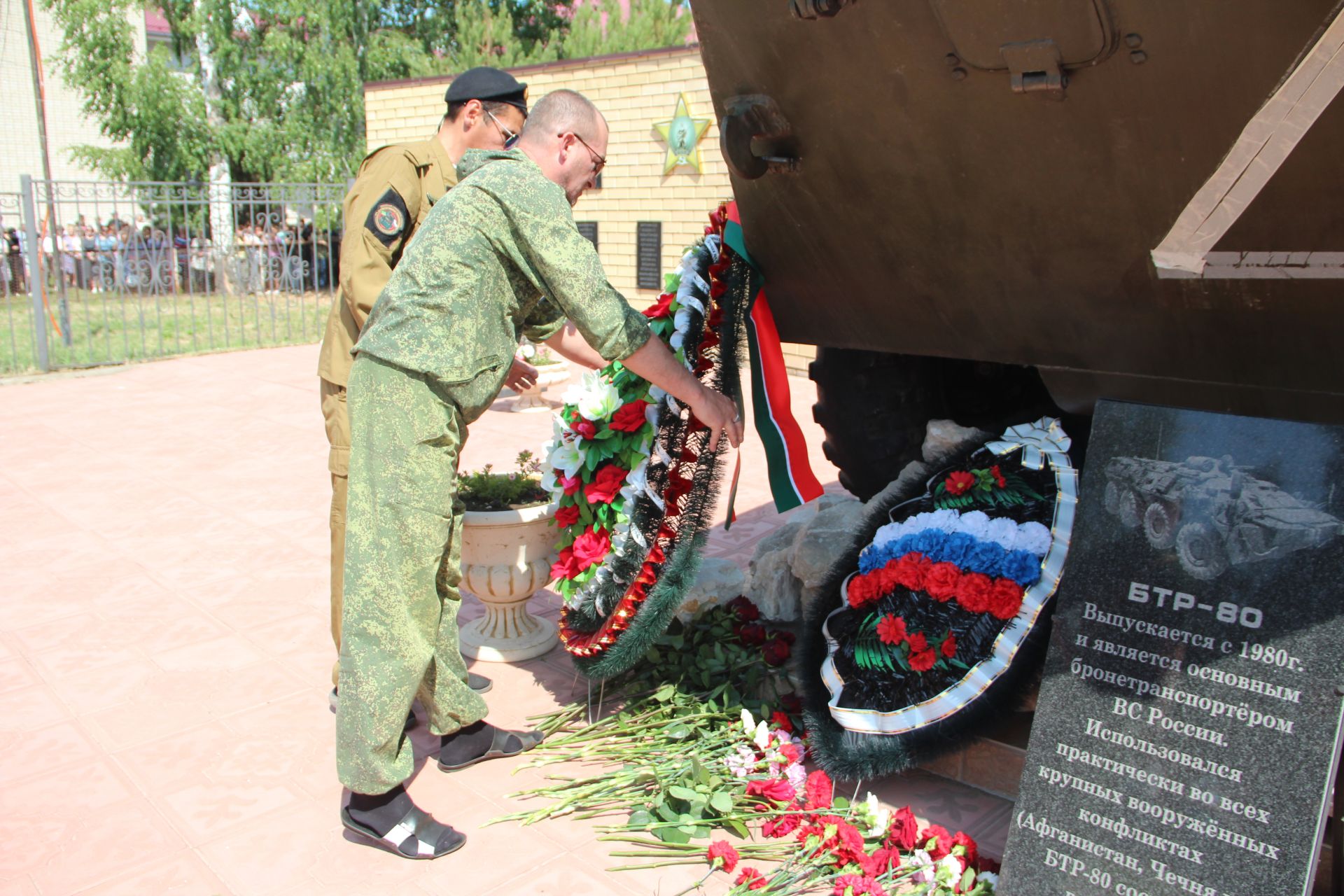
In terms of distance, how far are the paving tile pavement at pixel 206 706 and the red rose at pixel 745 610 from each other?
0.61 m

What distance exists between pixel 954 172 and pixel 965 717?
4.23 ft

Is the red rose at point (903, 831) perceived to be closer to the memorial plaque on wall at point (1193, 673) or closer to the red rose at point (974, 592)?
the memorial plaque on wall at point (1193, 673)

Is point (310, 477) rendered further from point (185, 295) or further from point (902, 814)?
point (185, 295)

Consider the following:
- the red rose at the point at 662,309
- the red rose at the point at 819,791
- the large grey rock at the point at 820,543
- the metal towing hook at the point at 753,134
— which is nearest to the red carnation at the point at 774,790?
the red rose at the point at 819,791

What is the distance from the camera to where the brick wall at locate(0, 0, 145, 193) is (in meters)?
21.2

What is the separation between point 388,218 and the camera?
3.02 meters

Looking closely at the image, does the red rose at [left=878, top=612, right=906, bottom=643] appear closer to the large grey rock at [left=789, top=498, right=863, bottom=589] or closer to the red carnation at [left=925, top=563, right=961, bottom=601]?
the red carnation at [left=925, top=563, right=961, bottom=601]

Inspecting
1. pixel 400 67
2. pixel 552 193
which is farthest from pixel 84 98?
pixel 552 193

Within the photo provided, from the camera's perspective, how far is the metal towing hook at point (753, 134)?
276 cm

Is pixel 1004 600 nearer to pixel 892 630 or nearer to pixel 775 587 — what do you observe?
pixel 892 630

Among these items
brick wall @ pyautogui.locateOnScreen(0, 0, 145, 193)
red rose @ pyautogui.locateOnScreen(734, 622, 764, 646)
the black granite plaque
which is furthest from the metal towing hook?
brick wall @ pyautogui.locateOnScreen(0, 0, 145, 193)

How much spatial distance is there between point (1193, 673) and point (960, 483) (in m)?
0.92

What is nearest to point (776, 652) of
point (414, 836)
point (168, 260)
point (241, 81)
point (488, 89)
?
point (414, 836)

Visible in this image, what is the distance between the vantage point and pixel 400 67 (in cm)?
1923
